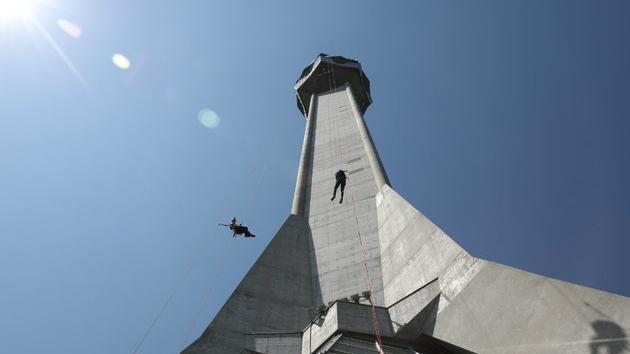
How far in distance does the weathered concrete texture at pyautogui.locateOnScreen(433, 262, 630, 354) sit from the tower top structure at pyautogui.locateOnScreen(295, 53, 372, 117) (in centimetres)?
2304

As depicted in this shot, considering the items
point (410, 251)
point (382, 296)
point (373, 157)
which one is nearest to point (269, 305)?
point (382, 296)

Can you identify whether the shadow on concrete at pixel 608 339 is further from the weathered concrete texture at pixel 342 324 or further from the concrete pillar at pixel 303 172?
the concrete pillar at pixel 303 172

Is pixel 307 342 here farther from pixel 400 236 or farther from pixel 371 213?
pixel 371 213

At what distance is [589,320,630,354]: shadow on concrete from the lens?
228 inches

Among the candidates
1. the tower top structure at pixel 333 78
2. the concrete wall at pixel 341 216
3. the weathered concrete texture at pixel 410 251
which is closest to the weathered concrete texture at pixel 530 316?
the weathered concrete texture at pixel 410 251

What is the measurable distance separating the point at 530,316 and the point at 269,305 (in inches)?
235

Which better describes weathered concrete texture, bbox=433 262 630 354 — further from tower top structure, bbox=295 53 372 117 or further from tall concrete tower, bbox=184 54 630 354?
tower top structure, bbox=295 53 372 117

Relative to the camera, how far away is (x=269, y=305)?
10.9 metres

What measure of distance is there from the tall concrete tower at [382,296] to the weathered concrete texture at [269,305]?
3 cm

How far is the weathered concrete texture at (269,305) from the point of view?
30.5 ft

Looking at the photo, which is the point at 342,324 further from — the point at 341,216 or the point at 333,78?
the point at 333,78

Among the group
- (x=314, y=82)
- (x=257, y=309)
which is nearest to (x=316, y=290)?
(x=257, y=309)

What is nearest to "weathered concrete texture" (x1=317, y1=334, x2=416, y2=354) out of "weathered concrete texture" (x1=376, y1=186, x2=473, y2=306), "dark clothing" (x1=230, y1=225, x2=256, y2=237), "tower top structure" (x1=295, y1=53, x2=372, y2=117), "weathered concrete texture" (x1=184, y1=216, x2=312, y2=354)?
"weathered concrete texture" (x1=184, y1=216, x2=312, y2=354)

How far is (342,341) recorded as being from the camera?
7.94 metres
